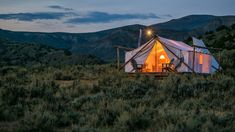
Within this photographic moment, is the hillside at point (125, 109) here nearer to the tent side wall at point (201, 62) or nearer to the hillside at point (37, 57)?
the tent side wall at point (201, 62)

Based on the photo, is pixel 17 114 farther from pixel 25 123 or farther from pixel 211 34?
pixel 211 34

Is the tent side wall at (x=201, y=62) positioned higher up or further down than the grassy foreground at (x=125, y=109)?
higher up

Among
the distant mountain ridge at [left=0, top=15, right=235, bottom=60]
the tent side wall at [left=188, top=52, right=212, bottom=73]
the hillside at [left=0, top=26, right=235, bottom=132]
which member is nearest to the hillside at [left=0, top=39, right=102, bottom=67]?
the tent side wall at [left=188, top=52, right=212, bottom=73]

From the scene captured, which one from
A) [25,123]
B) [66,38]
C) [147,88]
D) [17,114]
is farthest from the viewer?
[66,38]

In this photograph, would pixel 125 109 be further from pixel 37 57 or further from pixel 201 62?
pixel 37 57

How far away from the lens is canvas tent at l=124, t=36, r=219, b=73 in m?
22.3

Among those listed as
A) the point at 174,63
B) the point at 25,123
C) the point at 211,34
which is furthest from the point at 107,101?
the point at 211,34

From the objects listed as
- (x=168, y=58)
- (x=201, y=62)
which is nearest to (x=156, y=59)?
(x=168, y=58)

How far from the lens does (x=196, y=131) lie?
7.93 m

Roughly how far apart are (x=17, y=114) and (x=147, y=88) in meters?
5.38

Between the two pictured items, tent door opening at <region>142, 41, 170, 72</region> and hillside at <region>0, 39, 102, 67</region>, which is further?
hillside at <region>0, 39, 102, 67</region>

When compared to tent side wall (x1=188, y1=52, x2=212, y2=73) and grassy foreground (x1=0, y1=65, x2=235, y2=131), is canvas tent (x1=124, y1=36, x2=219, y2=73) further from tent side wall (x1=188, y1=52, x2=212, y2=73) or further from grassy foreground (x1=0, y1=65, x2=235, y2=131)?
grassy foreground (x1=0, y1=65, x2=235, y2=131)

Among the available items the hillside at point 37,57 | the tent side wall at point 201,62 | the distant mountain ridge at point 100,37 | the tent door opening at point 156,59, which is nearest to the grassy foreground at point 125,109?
the tent side wall at point 201,62

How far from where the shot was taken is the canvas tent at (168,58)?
22.3 meters
